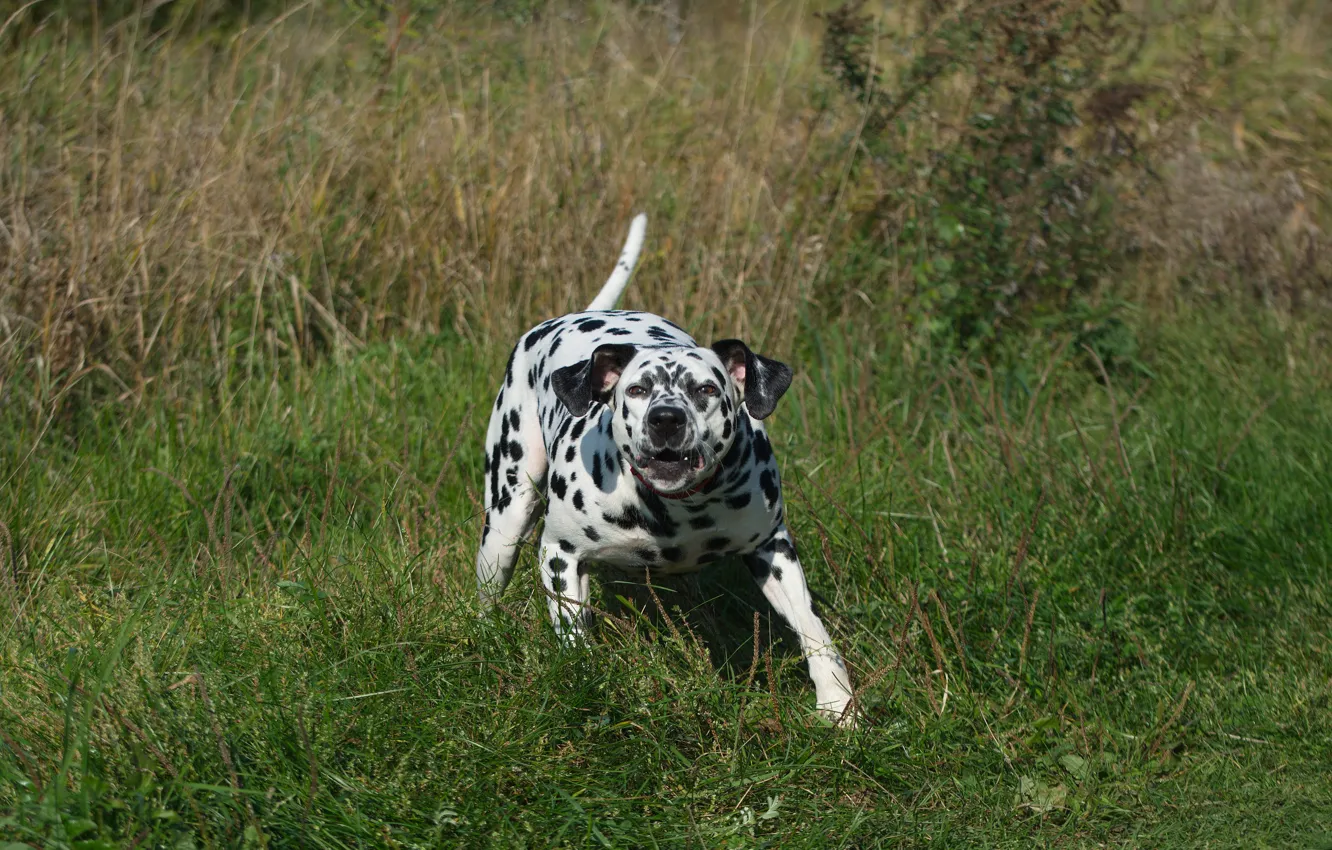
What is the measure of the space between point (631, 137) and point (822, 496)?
8.98 ft

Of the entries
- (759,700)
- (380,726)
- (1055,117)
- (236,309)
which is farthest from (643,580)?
(1055,117)

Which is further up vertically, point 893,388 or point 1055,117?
point 1055,117

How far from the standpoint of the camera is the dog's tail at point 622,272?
4.91 m

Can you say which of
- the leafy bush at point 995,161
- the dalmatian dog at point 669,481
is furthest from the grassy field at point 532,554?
the leafy bush at point 995,161

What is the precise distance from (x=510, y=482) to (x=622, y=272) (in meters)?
1.06

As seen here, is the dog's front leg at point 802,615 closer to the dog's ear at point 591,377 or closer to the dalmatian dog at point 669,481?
the dalmatian dog at point 669,481

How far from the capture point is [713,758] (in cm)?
342

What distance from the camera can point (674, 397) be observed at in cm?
351

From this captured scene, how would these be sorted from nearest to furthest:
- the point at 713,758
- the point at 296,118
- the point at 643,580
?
the point at 713,758 → the point at 643,580 → the point at 296,118

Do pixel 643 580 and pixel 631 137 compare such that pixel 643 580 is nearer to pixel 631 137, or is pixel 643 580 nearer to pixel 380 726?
pixel 380 726

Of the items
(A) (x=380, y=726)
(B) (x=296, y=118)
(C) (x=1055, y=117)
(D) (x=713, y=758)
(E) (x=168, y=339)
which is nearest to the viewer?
(A) (x=380, y=726)

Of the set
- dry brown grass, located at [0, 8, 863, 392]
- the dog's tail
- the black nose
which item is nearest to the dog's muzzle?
the black nose

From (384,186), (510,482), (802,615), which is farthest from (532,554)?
(384,186)

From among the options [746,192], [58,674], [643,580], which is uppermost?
[746,192]
